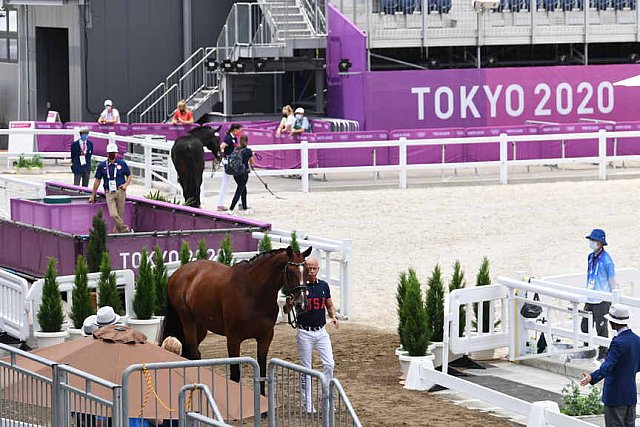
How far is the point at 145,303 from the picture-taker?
17.5m

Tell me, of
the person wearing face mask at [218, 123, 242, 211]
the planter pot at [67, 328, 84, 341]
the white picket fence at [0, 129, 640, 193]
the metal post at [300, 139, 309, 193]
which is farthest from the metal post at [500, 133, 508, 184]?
the planter pot at [67, 328, 84, 341]

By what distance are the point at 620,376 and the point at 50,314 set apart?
6.76m

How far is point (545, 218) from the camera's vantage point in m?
27.2

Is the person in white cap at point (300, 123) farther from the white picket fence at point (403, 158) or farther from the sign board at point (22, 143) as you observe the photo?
the sign board at point (22, 143)

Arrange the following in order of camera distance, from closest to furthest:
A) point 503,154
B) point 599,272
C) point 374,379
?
1. point 374,379
2. point 599,272
3. point 503,154

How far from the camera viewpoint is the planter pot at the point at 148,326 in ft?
56.8

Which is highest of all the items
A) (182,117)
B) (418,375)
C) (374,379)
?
(182,117)

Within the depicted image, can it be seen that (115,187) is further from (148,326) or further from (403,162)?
(403,162)

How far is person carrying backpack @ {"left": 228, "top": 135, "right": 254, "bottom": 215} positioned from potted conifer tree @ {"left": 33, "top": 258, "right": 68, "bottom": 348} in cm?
1063

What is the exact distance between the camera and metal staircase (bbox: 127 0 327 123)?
4047 cm

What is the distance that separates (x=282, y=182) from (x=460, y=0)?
11507 mm

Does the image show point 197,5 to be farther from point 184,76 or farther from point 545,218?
point 545,218

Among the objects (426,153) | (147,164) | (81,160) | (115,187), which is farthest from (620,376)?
(426,153)

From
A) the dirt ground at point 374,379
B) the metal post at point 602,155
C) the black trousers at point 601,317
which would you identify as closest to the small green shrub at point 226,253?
the dirt ground at point 374,379
